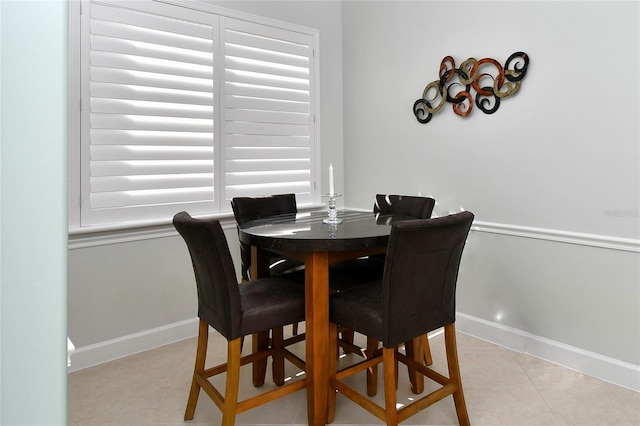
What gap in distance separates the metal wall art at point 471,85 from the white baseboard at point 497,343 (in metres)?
1.50

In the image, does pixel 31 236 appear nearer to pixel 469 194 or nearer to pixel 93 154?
pixel 93 154

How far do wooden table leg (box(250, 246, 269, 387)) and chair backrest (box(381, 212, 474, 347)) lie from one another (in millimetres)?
847

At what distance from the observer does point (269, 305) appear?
5.97ft

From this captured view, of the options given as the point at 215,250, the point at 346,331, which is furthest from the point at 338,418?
the point at 215,250

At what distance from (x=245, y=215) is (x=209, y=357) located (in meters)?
0.96

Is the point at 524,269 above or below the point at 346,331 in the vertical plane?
above

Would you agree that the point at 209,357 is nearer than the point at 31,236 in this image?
No

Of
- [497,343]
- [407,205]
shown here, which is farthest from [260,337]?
[497,343]

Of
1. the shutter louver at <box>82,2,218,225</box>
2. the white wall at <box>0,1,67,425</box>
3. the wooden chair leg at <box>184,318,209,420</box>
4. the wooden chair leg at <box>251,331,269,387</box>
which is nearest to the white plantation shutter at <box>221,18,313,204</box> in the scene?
the shutter louver at <box>82,2,218,225</box>

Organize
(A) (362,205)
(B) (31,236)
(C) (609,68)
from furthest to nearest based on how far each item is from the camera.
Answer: (A) (362,205), (C) (609,68), (B) (31,236)

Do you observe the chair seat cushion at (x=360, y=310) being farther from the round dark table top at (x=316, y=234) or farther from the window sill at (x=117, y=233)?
the window sill at (x=117, y=233)

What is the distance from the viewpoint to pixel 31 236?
1.20 ft

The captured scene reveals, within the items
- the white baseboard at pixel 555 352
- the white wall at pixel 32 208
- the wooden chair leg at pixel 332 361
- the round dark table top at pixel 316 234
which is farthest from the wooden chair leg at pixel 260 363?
the white wall at pixel 32 208

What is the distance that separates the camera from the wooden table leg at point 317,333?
1.81 m
